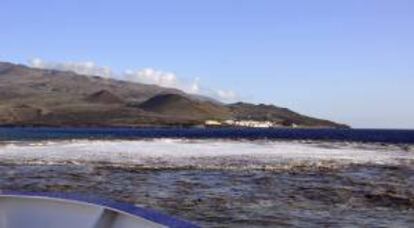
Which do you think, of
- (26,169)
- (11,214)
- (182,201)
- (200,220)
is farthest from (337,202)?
(26,169)

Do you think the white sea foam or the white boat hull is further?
the white sea foam

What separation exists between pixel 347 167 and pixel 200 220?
2514 cm

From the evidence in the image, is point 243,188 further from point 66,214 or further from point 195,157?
point 195,157

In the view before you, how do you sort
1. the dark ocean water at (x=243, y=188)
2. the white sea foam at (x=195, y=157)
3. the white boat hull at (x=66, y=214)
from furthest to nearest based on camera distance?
the white sea foam at (x=195, y=157) → the dark ocean water at (x=243, y=188) → the white boat hull at (x=66, y=214)

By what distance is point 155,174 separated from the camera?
112 ft

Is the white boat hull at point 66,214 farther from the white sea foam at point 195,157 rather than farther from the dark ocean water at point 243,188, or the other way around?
the white sea foam at point 195,157

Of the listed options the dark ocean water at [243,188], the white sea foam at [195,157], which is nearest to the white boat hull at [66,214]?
the dark ocean water at [243,188]

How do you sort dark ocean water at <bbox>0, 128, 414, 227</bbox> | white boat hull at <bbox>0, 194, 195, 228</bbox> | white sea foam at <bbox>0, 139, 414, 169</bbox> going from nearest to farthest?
white boat hull at <bbox>0, 194, 195, 228</bbox>
dark ocean water at <bbox>0, 128, 414, 227</bbox>
white sea foam at <bbox>0, 139, 414, 169</bbox>

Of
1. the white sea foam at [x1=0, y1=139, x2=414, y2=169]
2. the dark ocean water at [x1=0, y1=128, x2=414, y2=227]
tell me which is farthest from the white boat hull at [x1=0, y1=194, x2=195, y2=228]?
the white sea foam at [x1=0, y1=139, x2=414, y2=169]

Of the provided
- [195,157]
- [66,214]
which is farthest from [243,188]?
[195,157]

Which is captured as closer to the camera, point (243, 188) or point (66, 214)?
point (66, 214)

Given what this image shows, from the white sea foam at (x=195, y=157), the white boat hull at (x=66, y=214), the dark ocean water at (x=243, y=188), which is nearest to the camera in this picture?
the white boat hull at (x=66, y=214)

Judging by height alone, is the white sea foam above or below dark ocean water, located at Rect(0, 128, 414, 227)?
above

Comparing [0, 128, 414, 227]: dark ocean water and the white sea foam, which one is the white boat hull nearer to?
[0, 128, 414, 227]: dark ocean water
